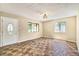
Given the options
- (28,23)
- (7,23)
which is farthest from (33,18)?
(7,23)

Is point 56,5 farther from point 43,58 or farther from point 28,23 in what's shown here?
point 43,58

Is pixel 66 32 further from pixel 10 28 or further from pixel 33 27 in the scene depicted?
pixel 10 28

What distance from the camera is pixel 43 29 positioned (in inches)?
89.1

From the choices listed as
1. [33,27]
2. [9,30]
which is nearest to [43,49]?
[33,27]

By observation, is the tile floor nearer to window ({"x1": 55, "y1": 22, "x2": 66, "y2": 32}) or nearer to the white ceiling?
window ({"x1": 55, "y1": 22, "x2": 66, "y2": 32})

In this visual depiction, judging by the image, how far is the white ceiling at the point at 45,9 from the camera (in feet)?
6.42

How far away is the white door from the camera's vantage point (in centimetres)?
200

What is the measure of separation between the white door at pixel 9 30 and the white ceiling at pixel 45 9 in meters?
0.20

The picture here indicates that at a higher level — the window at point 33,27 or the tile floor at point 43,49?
the window at point 33,27

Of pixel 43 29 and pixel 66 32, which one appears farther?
pixel 43 29

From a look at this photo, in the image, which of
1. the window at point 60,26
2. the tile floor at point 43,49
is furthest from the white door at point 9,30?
the window at point 60,26

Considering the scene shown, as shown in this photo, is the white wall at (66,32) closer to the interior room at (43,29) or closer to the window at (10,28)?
the interior room at (43,29)

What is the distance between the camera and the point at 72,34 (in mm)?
2086

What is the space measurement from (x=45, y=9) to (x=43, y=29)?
49 cm
